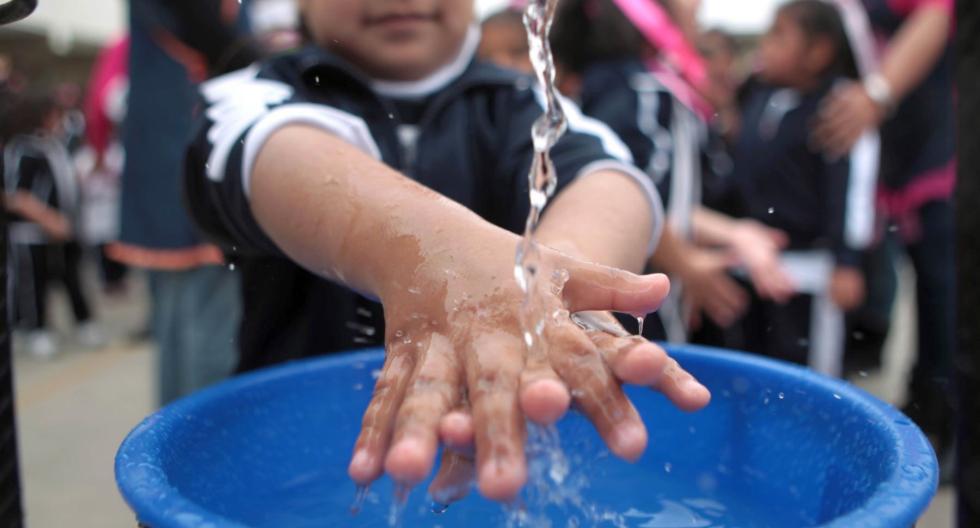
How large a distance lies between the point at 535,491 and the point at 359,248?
0.73ft

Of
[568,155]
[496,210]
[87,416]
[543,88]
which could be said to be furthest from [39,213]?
[543,88]

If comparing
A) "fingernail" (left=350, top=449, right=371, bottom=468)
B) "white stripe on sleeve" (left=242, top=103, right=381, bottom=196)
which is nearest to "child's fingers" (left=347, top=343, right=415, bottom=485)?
"fingernail" (left=350, top=449, right=371, bottom=468)

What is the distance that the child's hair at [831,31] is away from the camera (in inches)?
87.2

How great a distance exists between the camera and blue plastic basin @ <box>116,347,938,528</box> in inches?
22.4

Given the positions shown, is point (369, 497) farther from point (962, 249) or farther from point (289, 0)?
point (289, 0)

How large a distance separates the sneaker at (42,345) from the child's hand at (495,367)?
3.63m

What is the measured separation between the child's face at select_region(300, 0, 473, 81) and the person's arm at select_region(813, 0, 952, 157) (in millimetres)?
1435

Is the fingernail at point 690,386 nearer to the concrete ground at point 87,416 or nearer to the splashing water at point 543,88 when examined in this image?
the splashing water at point 543,88

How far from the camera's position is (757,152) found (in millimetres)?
2318

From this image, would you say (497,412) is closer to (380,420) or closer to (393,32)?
(380,420)

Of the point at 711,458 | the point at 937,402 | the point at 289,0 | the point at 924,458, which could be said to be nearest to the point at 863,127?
the point at 937,402

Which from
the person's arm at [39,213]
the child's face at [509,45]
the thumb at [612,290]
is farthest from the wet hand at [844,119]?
the person's arm at [39,213]

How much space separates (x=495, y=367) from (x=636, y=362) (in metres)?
0.08

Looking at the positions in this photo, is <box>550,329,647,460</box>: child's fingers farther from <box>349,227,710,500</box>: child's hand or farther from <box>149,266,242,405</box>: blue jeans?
<box>149,266,242,405</box>: blue jeans
